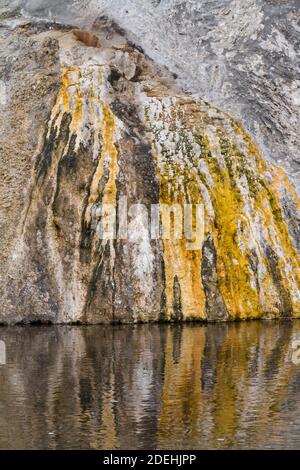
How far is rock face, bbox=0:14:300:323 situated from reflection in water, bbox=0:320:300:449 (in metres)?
4.28

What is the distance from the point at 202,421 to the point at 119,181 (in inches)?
750

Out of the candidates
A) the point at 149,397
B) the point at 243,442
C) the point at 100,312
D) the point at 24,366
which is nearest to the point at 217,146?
the point at 100,312

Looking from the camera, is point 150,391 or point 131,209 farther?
point 131,209

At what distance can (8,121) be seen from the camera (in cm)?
3706

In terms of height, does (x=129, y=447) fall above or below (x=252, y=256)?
above

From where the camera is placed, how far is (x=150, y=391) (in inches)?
750

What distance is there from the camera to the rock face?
33.2 meters

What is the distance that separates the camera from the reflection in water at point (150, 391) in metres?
15.1

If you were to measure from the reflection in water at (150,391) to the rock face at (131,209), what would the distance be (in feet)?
14.0

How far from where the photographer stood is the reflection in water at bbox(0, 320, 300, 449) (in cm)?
1506

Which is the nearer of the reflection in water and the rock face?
the reflection in water

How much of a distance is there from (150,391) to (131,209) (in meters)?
15.6

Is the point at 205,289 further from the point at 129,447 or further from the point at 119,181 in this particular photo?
the point at 129,447

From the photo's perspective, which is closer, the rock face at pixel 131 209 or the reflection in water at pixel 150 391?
the reflection in water at pixel 150 391
